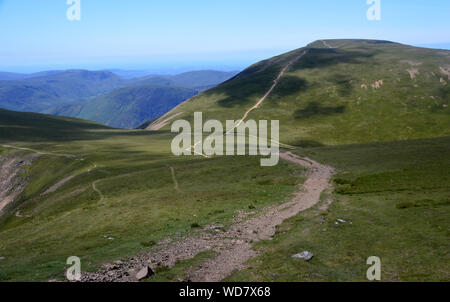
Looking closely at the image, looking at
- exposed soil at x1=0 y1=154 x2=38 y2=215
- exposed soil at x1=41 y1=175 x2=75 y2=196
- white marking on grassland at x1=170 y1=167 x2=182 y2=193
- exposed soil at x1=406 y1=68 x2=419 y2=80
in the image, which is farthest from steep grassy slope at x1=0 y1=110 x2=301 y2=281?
exposed soil at x1=406 y1=68 x2=419 y2=80

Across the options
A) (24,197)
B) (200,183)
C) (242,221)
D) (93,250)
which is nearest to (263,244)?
(242,221)

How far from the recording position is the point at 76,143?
115312mm

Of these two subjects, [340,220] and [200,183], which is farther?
[200,183]

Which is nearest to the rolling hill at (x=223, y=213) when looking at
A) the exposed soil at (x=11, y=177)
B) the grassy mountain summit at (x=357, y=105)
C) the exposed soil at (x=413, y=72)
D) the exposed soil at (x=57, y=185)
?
the exposed soil at (x=57, y=185)

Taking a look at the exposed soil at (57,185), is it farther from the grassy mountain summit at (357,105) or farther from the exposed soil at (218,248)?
the grassy mountain summit at (357,105)

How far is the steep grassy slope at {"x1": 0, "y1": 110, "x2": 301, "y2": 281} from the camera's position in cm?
2964

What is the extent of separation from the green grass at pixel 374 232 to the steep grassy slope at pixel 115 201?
357 inches

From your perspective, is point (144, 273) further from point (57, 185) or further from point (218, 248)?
point (57, 185)

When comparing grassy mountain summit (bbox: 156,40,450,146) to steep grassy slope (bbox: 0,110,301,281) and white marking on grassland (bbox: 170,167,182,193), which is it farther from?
steep grassy slope (bbox: 0,110,301,281)

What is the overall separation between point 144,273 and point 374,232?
20.4 m

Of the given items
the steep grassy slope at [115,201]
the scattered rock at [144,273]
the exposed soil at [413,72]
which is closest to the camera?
the scattered rock at [144,273]

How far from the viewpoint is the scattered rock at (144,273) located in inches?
846
